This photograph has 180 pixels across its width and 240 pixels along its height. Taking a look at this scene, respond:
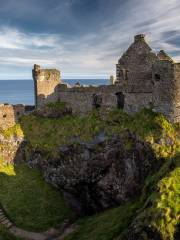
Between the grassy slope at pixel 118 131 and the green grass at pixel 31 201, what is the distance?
3.89 meters

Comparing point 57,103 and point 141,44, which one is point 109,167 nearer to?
point 57,103

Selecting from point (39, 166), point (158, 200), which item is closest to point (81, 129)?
point (39, 166)

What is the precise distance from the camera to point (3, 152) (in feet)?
158

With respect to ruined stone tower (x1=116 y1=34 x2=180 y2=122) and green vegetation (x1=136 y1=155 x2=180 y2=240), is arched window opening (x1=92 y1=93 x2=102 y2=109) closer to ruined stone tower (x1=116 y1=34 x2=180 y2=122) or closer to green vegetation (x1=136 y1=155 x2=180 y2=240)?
ruined stone tower (x1=116 y1=34 x2=180 y2=122)

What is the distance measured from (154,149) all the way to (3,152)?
73.5 ft

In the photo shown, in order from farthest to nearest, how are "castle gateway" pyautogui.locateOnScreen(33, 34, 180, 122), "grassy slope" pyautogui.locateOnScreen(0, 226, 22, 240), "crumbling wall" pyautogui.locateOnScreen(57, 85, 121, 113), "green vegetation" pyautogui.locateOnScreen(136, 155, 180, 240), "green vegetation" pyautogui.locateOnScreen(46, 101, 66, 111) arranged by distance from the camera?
1. "green vegetation" pyautogui.locateOnScreen(46, 101, 66, 111)
2. "crumbling wall" pyautogui.locateOnScreen(57, 85, 121, 113)
3. "castle gateway" pyautogui.locateOnScreen(33, 34, 180, 122)
4. "grassy slope" pyautogui.locateOnScreen(0, 226, 22, 240)
5. "green vegetation" pyautogui.locateOnScreen(136, 155, 180, 240)

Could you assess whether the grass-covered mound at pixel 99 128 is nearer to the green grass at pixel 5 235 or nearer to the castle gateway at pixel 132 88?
the castle gateway at pixel 132 88

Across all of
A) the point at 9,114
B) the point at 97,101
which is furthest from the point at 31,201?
the point at 97,101

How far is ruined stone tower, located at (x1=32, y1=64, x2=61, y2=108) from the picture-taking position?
49.7m

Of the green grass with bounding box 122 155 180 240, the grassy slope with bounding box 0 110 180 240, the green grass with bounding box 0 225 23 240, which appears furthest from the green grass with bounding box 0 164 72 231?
the green grass with bounding box 122 155 180 240

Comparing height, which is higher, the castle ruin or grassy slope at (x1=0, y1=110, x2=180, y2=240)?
the castle ruin

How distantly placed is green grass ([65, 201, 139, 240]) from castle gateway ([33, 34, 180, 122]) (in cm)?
1311

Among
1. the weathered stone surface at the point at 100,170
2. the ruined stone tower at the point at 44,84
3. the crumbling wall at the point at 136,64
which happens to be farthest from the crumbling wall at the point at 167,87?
the ruined stone tower at the point at 44,84

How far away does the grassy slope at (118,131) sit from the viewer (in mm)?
24453
